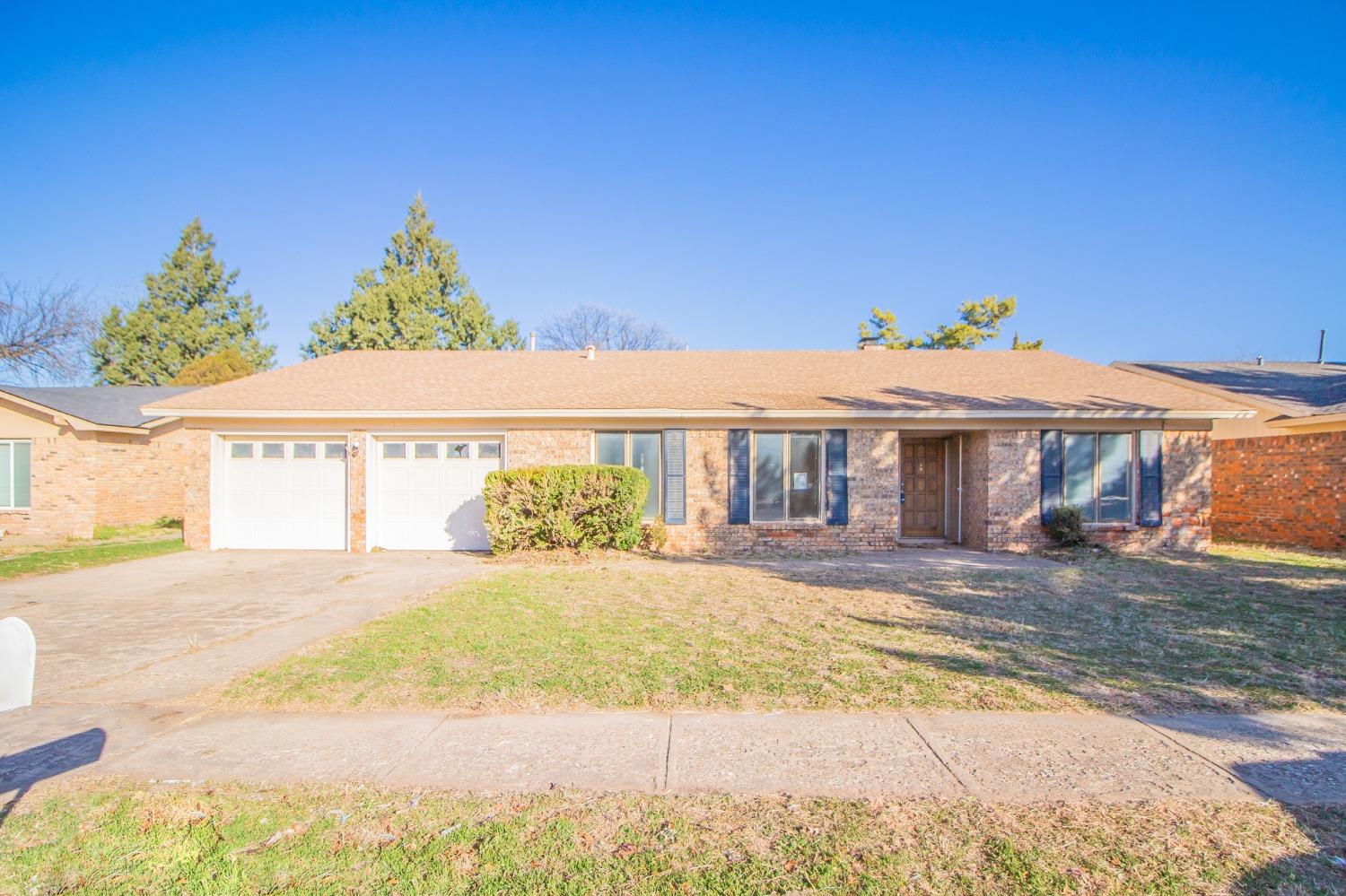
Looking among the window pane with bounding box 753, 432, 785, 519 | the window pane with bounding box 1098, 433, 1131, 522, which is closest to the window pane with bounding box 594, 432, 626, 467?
the window pane with bounding box 753, 432, 785, 519

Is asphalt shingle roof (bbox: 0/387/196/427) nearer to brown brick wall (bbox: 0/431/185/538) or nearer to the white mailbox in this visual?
brown brick wall (bbox: 0/431/185/538)

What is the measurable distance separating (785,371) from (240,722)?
42.1 ft

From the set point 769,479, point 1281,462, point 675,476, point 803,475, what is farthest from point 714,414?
point 1281,462

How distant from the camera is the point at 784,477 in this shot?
12.9 metres

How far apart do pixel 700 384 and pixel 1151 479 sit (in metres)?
8.59

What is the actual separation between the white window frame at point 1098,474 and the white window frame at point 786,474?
4365mm

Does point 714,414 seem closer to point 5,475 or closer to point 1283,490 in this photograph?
point 1283,490

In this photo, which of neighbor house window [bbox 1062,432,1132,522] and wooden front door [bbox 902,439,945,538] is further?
wooden front door [bbox 902,439,945,538]

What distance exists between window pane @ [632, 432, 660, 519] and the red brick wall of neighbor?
1243 centimetres

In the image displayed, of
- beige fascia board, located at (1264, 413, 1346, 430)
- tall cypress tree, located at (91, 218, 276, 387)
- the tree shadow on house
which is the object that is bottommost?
the tree shadow on house

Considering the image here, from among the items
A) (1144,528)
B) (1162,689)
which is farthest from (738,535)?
(1162,689)

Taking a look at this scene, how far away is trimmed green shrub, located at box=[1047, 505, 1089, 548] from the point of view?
40.8 ft

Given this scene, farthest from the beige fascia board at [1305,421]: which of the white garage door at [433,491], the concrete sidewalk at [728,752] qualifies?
the white garage door at [433,491]

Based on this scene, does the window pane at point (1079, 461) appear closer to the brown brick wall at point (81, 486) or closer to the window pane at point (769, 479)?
the window pane at point (769, 479)
